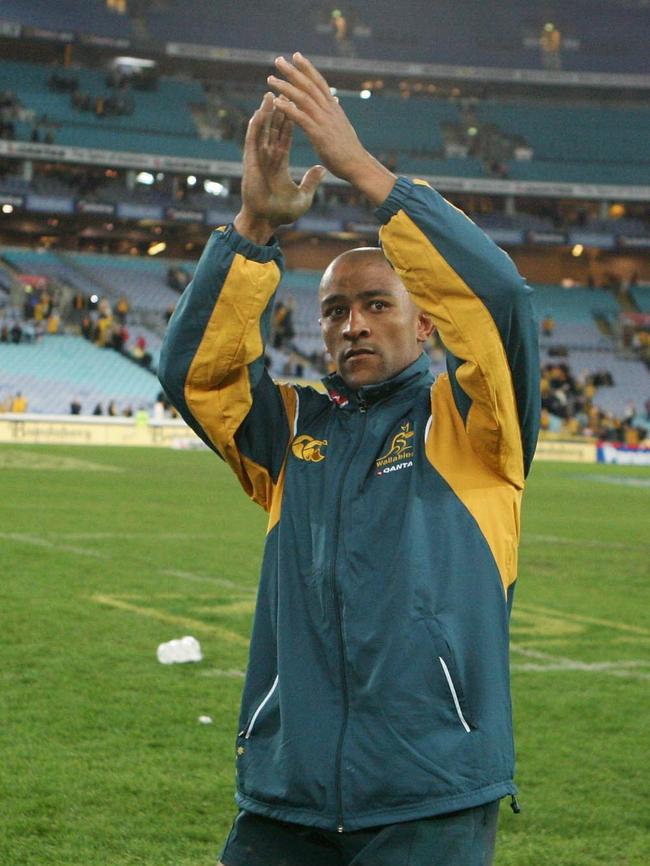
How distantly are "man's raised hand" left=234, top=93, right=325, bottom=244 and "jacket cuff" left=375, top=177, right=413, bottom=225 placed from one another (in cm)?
33

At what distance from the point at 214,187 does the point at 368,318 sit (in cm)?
5990

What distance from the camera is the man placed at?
2689 mm

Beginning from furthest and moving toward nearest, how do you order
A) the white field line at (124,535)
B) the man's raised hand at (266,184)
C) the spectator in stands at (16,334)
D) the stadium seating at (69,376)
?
the spectator in stands at (16,334), the stadium seating at (69,376), the white field line at (124,535), the man's raised hand at (266,184)

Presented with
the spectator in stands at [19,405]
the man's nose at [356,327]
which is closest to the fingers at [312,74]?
the man's nose at [356,327]

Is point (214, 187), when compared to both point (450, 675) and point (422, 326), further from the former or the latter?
point (450, 675)

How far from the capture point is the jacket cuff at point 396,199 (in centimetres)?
273

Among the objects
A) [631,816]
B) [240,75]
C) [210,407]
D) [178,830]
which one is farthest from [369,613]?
[240,75]

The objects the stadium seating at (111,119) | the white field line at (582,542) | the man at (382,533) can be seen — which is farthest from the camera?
the stadium seating at (111,119)

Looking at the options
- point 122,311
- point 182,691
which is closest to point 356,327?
point 182,691

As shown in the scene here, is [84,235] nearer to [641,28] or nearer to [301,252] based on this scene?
[301,252]

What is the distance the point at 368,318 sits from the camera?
3004 mm

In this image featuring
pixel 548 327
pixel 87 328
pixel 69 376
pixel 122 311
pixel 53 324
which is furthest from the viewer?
pixel 548 327

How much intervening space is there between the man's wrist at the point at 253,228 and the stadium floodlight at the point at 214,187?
5934 cm

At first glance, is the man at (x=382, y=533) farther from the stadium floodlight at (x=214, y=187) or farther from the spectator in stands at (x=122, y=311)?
the stadium floodlight at (x=214, y=187)
